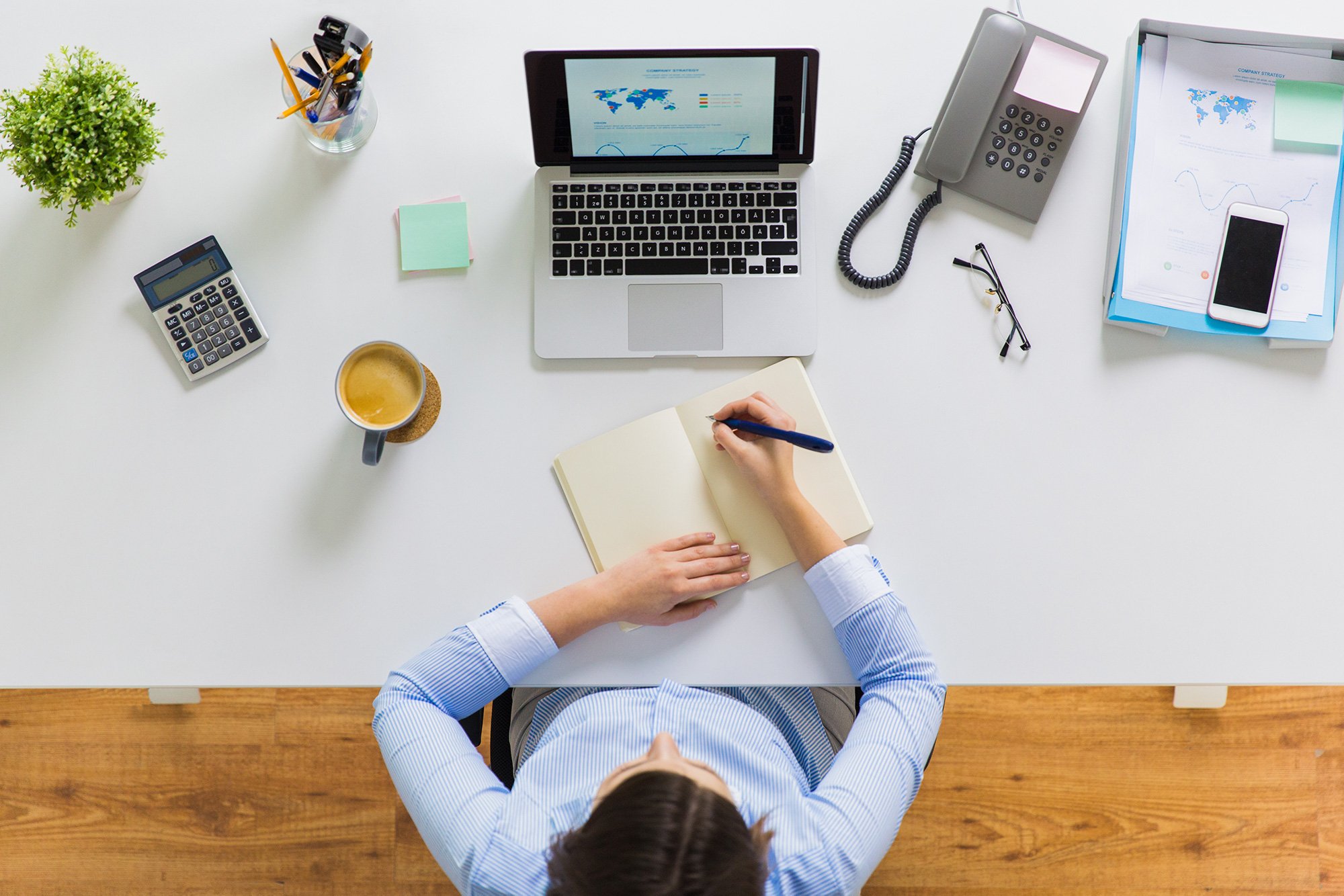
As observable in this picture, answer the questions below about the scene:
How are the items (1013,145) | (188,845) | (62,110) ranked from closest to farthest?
(62,110) → (1013,145) → (188,845)

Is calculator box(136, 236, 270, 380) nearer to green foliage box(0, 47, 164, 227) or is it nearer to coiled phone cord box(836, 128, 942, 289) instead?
green foliage box(0, 47, 164, 227)

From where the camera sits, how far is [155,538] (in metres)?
1.05

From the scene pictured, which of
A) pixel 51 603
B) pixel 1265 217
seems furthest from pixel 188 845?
pixel 1265 217

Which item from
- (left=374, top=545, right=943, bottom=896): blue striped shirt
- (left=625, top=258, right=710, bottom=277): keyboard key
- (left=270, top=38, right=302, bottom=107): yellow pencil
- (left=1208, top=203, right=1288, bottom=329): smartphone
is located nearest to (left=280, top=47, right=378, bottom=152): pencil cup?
(left=270, top=38, right=302, bottom=107): yellow pencil

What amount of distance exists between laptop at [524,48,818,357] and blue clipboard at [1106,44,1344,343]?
36 centimetres

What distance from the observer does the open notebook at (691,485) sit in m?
1.03

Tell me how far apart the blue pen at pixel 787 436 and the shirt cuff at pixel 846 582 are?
0.39ft

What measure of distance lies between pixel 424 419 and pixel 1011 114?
808 millimetres

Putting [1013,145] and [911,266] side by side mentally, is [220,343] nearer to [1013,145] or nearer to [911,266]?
[911,266]

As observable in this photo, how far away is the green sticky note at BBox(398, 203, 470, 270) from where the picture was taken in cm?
109

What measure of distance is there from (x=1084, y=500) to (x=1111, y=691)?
0.77 metres

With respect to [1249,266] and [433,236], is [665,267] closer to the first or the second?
[433,236]

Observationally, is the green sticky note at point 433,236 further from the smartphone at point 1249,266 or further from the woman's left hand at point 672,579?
the smartphone at point 1249,266

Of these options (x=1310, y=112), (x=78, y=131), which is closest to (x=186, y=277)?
(x=78, y=131)
